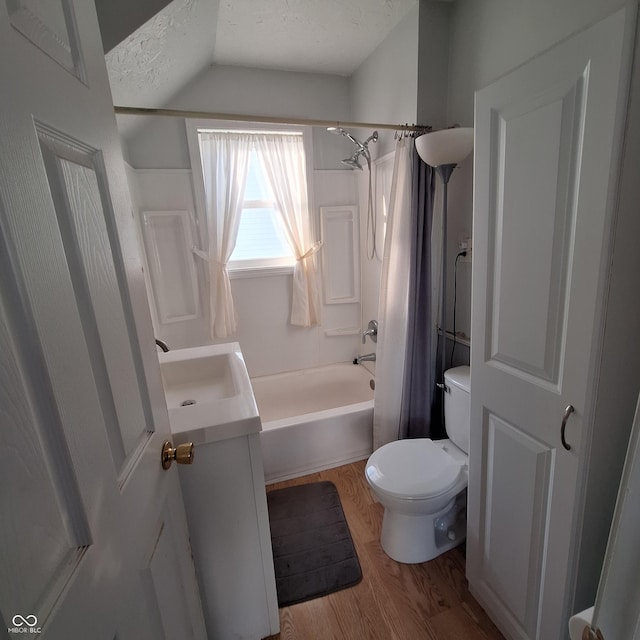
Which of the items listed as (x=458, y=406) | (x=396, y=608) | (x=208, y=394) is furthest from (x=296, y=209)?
(x=396, y=608)

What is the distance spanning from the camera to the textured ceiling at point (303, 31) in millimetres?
1734

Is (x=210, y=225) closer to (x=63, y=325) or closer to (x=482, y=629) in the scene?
(x=63, y=325)

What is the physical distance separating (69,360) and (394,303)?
1.63 meters

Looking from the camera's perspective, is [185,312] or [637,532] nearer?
[637,532]

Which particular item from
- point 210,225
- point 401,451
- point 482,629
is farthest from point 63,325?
point 210,225

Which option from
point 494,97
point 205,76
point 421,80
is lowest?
point 494,97

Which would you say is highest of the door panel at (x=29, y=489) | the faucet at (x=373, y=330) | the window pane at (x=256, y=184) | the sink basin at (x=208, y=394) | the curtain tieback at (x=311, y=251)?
the window pane at (x=256, y=184)

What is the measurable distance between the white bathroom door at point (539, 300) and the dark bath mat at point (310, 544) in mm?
629

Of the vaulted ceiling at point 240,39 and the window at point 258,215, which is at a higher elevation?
the vaulted ceiling at point 240,39

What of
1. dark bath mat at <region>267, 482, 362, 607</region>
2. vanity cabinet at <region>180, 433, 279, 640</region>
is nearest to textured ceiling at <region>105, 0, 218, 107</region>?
vanity cabinet at <region>180, 433, 279, 640</region>

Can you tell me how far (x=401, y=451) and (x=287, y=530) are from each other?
0.74 metres

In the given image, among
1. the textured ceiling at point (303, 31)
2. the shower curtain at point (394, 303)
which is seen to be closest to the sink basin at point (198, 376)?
the shower curtain at point (394, 303)

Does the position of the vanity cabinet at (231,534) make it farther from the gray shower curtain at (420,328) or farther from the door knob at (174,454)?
the gray shower curtain at (420,328)

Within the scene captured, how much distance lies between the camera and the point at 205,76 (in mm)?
2279
